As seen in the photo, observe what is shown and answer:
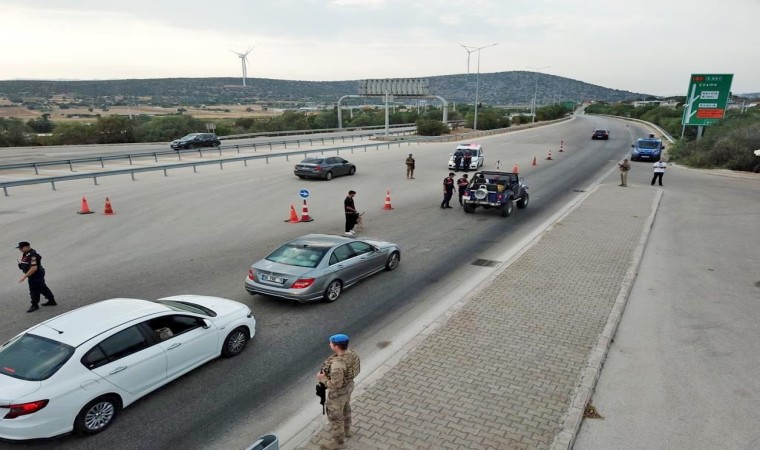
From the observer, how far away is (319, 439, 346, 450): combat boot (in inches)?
216

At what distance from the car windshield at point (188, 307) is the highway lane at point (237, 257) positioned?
0.82 metres

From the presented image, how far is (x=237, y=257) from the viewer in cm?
1291

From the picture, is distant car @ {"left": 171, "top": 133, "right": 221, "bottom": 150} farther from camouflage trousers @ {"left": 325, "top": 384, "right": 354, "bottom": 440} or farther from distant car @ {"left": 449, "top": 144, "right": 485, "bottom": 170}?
camouflage trousers @ {"left": 325, "top": 384, "right": 354, "bottom": 440}

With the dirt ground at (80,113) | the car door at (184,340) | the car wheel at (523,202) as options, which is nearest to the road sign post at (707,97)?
the car wheel at (523,202)

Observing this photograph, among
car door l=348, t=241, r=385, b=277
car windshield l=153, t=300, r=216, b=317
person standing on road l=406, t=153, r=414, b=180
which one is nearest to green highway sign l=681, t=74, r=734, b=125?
person standing on road l=406, t=153, r=414, b=180

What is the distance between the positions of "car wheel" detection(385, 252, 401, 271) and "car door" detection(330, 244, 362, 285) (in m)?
1.22

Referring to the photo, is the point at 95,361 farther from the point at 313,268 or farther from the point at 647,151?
the point at 647,151

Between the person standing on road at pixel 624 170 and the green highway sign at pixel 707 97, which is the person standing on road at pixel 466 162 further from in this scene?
the green highway sign at pixel 707 97

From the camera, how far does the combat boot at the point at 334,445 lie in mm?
5477

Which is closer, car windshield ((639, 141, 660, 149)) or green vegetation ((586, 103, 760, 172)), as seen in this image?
green vegetation ((586, 103, 760, 172))

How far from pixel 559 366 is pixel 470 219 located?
10610 mm

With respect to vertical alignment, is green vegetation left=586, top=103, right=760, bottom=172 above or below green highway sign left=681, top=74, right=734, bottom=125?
below

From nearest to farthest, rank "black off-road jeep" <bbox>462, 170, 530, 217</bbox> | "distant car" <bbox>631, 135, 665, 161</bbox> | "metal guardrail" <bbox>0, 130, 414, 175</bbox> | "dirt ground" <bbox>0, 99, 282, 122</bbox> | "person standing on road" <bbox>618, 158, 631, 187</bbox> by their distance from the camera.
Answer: "black off-road jeep" <bbox>462, 170, 530, 217</bbox> → "person standing on road" <bbox>618, 158, 631, 187</bbox> → "metal guardrail" <bbox>0, 130, 414, 175</bbox> → "distant car" <bbox>631, 135, 665, 161</bbox> → "dirt ground" <bbox>0, 99, 282, 122</bbox>

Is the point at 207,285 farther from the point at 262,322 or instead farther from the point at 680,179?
the point at 680,179
